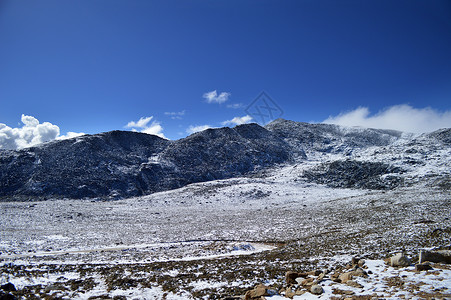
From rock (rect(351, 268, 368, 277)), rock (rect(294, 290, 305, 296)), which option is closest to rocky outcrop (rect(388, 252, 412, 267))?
rock (rect(351, 268, 368, 277))

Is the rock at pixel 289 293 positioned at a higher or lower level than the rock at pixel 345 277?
lower

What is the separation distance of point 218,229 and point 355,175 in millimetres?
56951

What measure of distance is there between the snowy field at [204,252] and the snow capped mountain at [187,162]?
29.9 metres

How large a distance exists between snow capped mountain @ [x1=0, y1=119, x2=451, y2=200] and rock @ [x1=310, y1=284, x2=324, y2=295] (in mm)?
59248

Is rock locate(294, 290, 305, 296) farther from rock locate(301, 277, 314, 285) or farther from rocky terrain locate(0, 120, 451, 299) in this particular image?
rock locate(301, 277, 314, 285)

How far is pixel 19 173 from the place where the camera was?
67250 mm

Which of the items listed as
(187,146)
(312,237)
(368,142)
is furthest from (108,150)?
(368,142)

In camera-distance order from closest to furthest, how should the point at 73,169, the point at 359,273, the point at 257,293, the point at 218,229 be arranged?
1. the point at 257,293
2. the point at 359,273
3. the point at 218,229
4. the point at 73,169

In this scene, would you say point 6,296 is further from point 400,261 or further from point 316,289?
point 400,261

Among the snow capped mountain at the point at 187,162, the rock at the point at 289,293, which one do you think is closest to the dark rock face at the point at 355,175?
the snow capped mountain at the point at 187,162

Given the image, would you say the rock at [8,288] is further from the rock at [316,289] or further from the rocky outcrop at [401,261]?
the rocky outcrop at [401,261]

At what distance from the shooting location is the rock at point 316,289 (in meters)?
8.41

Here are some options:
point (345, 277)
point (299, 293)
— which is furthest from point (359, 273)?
point (299, 293)

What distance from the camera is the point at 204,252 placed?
19.1 m
